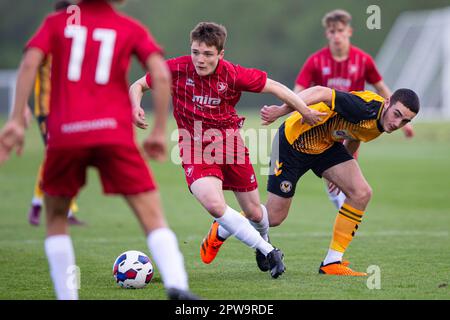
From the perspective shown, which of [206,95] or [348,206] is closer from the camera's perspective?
[206,95]

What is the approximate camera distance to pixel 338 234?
23.7ft

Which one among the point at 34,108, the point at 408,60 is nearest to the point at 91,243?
the point at 34,108

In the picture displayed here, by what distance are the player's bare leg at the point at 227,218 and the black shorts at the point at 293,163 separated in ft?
2.73

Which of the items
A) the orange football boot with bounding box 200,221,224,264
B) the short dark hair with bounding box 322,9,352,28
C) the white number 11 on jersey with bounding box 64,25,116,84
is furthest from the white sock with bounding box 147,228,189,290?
the short dark hair with bounding box 322,9,352,28

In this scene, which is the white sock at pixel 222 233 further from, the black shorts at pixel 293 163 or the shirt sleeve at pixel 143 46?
the shirt sleeve at pixel 143 46

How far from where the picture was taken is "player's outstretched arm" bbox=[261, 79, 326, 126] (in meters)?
6.54

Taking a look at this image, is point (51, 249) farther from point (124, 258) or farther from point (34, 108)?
point (34, 108)

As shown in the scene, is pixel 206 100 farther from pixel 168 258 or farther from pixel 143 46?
pixel 168 258

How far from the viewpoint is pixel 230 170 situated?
7.20m

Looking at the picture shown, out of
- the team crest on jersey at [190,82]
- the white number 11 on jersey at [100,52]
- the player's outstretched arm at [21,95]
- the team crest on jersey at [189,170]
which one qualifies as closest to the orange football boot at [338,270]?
the team crest on jersey at [189,170]

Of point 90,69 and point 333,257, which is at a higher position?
point 90,69

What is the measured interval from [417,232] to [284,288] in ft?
13.8

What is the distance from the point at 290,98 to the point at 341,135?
3.19 ft

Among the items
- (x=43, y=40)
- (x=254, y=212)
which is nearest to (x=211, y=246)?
(x=254, y=212)
